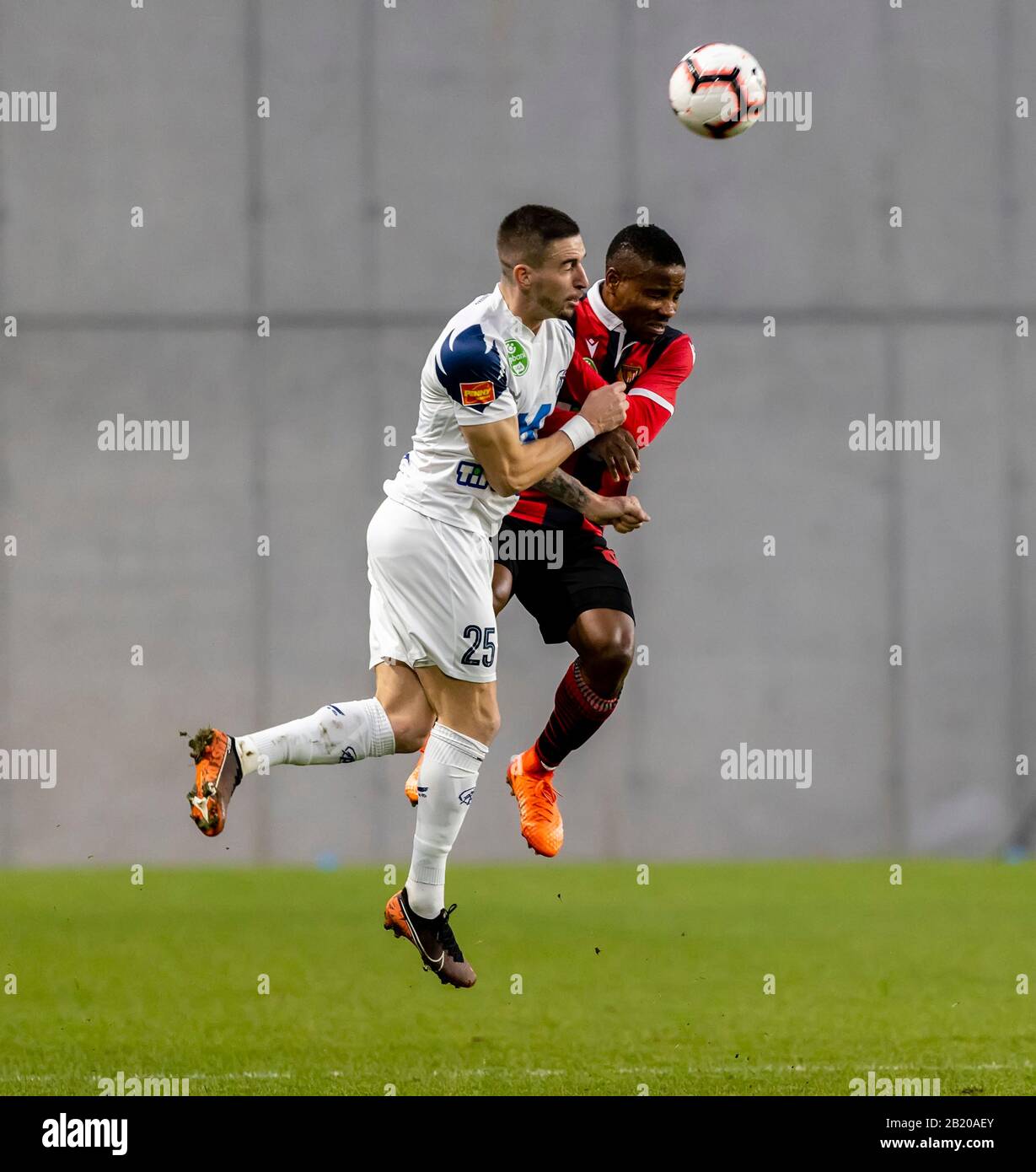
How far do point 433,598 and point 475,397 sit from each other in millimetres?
720

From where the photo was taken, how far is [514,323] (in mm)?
5426

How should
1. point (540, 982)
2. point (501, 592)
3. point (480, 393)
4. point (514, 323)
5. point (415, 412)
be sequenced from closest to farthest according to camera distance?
point (480, 393), point (514, 323), point (501, 592), point (540, 982), point (415, 412)

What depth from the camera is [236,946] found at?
9.59 m

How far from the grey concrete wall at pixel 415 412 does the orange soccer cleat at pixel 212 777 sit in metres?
7.98

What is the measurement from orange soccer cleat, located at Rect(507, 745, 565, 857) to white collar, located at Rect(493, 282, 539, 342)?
1.69 m

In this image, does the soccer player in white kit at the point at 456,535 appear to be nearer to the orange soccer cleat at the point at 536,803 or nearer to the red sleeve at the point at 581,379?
the red sleeve at the point at 581,379

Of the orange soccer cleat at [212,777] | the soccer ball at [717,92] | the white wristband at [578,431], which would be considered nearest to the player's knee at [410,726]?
the orange soccer cleat at [212,777]

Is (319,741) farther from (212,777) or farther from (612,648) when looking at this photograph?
(612,648)

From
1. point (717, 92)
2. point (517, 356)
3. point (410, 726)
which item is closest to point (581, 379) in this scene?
point (517, 356)

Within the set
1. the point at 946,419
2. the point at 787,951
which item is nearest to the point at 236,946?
the point at 787,951

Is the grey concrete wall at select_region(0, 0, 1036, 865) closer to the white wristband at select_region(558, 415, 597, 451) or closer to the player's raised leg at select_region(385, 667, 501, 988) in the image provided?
the player's raised leg at select_region(385, 667, 501, 988)

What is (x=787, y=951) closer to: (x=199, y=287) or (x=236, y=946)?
(x=236, y=946)

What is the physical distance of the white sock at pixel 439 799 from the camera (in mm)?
5438

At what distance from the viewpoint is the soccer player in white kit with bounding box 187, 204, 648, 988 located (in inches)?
206
